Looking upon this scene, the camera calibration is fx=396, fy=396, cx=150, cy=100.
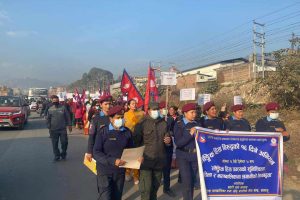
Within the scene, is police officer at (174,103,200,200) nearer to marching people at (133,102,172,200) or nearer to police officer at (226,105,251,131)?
marching people at (133,102,172,200)

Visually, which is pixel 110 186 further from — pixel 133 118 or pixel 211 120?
pixel 133 118

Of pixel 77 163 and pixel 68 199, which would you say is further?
pixel 77 163

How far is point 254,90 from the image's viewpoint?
68.1 feet

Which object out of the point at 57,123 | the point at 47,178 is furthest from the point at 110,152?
the point at 57,123

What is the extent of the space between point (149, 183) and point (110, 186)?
3.01ft

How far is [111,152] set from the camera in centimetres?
528

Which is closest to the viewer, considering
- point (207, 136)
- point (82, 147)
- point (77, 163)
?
point (207, 136)

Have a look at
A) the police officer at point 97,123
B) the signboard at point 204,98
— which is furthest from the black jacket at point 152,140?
the signboard at point 204,98

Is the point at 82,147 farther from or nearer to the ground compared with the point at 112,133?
nearer to the ground

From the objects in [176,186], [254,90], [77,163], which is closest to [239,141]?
[176,186]

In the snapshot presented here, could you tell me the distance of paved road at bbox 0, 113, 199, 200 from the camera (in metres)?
7.47

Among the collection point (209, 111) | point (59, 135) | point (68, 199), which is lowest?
point (68, 199)

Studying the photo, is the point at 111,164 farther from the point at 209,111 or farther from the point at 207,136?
the point at 209,111

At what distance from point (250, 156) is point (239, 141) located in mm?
242
